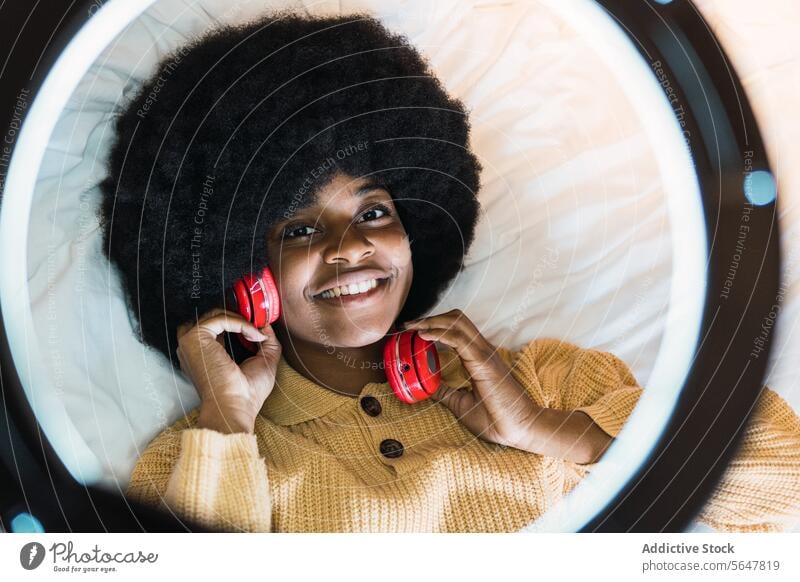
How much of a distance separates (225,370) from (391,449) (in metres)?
0.16

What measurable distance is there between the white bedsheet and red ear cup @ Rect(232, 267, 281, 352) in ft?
0.28

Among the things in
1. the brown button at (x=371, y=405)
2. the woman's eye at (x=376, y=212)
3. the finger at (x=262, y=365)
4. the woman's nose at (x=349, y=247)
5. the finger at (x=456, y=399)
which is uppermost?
the woman's eye at (x=376, y=212)

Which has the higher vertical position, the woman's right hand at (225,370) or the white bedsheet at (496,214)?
the white bedsheet at (496,214)

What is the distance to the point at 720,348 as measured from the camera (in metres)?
0.73

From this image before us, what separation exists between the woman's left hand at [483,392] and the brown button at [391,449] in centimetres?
6

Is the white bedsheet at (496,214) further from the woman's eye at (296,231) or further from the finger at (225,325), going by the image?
the woman's eye at (296,231)

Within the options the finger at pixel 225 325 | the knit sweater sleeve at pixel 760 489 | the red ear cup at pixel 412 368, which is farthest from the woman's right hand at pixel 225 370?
the knit sweater sleeve at pixel 760 489

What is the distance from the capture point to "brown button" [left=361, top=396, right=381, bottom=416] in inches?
27.9

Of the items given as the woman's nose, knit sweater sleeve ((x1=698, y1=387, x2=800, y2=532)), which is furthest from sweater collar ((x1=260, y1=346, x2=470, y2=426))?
knit sweater sleeve ((x1=698, y1=387, x2=800, y2=532))

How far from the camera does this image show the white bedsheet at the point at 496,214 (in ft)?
2.22

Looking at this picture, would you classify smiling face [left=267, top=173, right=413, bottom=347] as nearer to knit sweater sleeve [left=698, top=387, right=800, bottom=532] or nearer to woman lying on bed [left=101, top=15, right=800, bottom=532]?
woman lying on bed [left=101, top=15, right=800, bottom=532]

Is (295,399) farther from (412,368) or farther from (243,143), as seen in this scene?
(243,143)
